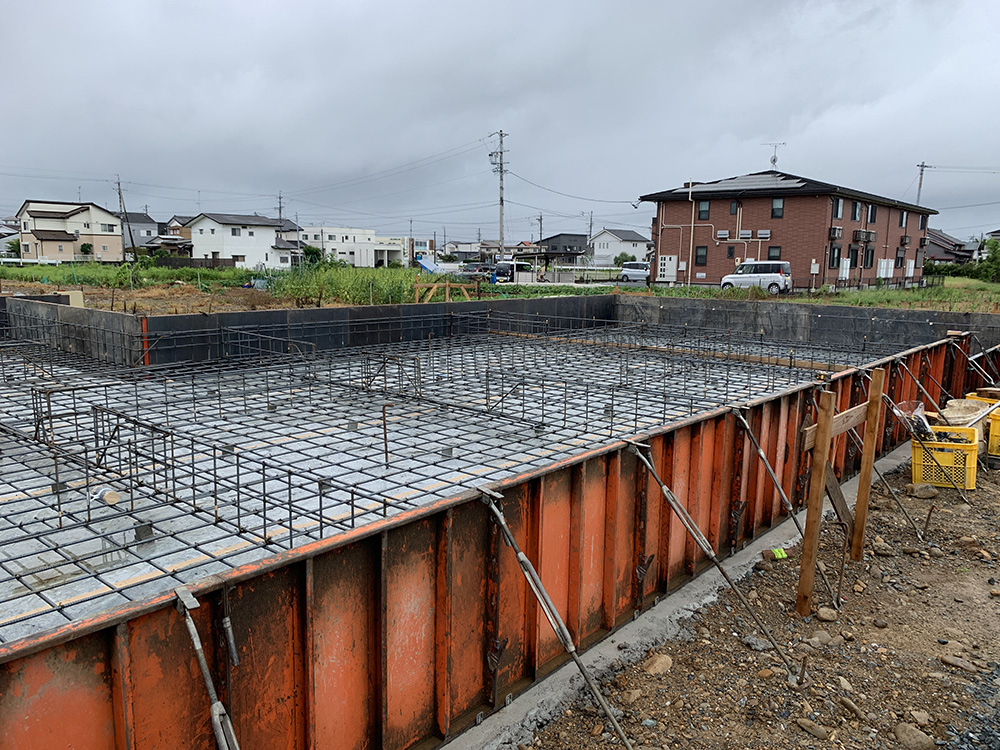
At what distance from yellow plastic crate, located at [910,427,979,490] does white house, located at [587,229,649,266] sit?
3693 inches

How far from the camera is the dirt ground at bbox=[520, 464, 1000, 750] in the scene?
670cm

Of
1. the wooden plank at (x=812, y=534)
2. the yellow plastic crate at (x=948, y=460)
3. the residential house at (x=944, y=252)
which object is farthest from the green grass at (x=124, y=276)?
the residential house at (x=944, y=252)

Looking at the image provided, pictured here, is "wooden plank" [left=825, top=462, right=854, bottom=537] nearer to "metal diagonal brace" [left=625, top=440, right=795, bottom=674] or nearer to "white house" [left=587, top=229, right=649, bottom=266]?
"metal diagonal brace" [left=625, top=440, right=795, bottom=674]

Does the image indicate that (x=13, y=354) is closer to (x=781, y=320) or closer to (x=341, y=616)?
(x=341, y=616)

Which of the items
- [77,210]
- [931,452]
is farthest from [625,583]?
[77,210]

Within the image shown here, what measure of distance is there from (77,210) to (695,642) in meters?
92.0

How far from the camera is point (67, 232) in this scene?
8212 centimetres

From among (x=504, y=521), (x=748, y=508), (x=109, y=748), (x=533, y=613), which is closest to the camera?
(x=109, y=748)

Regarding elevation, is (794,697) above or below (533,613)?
below

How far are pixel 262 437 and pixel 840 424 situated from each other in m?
8.11

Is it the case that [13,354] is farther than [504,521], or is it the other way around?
[13,354]

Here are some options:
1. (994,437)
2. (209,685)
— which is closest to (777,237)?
(994,437)

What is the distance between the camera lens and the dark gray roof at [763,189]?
42.9 metres

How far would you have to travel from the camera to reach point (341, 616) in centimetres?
553
